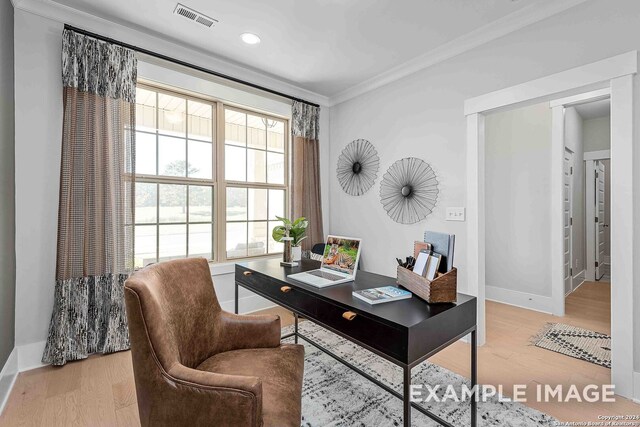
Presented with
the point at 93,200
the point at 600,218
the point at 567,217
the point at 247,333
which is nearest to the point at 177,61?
the point at 93,200

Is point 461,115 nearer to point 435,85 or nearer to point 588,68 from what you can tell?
point 435,85

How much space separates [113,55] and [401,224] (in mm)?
3139

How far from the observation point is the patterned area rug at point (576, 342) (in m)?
2.41

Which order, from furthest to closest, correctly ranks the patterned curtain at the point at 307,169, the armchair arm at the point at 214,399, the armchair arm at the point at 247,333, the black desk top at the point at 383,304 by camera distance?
the patterned curtain at the point at 307,169, the armchair arm at the point at 247,333, the black desk top at the point at 383,304, the armchair arm at the point at 214,399

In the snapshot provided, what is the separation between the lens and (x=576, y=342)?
2678mm

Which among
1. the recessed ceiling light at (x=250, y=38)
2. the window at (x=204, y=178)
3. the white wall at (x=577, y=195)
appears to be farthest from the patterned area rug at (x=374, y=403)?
the white wall at (x=577, y=195)

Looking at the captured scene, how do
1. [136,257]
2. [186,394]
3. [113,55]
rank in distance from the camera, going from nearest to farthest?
[186,394]
[113,55]
[136,257]

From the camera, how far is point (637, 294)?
1902mm

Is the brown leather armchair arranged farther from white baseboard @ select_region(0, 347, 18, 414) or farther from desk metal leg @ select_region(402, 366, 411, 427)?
white baseboard @ select_region(0, 347, 18, 414)

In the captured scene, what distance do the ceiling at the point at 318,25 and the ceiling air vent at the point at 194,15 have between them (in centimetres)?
4

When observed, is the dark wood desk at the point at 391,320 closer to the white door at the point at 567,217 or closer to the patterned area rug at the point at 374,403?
the patterned area rug at the point at 374,403

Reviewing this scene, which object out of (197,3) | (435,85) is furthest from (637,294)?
(197,3)

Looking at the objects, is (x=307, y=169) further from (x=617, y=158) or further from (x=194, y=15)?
(x=617, y=158)

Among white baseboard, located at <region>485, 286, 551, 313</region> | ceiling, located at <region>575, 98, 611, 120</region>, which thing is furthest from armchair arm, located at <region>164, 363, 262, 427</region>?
ceiling, located at <region>575, 98, 611, 120</region>
